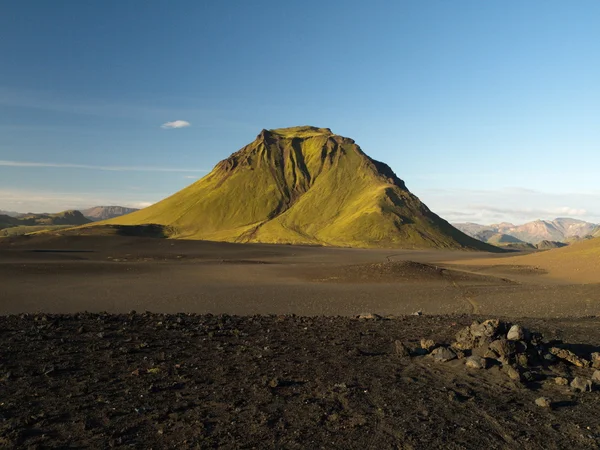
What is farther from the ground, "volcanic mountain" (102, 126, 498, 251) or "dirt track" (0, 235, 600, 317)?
"volcanic mountain" (102, 126, 498, 251)

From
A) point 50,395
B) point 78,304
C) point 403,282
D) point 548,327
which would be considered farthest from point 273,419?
point 403,282

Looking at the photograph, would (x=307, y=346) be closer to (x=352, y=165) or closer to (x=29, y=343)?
(x=29, y=343)

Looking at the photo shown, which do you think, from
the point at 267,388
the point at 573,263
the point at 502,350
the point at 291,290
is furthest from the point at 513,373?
the point at 573,263

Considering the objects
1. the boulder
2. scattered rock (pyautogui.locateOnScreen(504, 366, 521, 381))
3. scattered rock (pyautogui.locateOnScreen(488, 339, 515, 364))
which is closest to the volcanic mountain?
the boulder

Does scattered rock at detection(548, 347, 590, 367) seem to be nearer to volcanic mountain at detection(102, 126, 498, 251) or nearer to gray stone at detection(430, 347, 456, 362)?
gray stone at detection(430, 347, 456, 362)

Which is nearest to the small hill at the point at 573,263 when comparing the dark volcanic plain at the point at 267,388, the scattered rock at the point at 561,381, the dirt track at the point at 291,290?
the dirt track at the point at 291,290

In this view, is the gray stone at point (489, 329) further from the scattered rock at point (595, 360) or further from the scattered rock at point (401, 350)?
the scattered rock at point (595, 360)

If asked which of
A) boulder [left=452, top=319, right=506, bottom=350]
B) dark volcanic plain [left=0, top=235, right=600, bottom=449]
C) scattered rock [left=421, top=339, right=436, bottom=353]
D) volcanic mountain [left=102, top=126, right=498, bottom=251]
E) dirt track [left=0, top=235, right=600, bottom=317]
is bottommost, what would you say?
dirt track [left=0, top=235, right=600, bottom=317]

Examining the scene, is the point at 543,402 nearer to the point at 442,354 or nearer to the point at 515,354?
the point at 515,354
